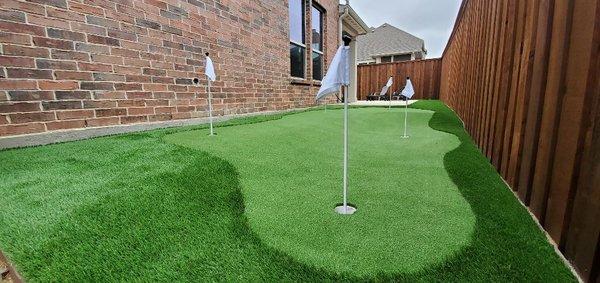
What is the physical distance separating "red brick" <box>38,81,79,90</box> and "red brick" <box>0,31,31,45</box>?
1.41 feet

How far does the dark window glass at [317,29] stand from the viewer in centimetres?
1013

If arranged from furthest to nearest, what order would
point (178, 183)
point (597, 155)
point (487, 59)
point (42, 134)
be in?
point (487, 59)
point (42, 134)
point (178, 183)
point (597, 155)

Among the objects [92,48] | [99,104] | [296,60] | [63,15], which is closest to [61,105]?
[99,104]

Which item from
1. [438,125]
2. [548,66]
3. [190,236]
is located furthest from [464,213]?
[438,125]

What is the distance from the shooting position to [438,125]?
546 cm

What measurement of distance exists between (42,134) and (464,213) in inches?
168

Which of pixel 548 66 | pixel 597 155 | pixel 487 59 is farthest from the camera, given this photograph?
pixel 487 59

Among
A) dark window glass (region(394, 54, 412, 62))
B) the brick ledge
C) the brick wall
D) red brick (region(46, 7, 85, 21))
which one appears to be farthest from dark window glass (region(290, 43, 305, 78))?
dark window glass (region(394, 54, 412, 62))

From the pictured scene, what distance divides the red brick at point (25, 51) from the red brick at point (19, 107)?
1.69 feet

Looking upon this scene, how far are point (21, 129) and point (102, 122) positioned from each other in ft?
2.67

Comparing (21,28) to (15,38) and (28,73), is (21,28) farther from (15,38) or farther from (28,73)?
(28,73)

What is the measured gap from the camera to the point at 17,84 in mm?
2941

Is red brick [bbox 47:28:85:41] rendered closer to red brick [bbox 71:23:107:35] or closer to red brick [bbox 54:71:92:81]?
red brick [bbox 71:23:107:35]

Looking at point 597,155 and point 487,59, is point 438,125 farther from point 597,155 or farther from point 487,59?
point 597,155
